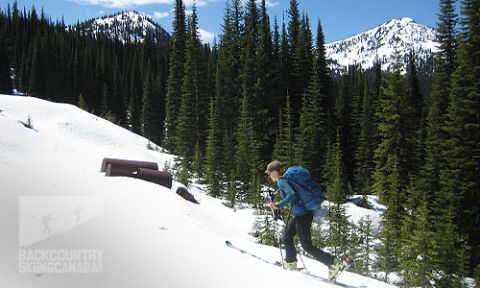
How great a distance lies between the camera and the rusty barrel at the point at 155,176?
50.6 ft

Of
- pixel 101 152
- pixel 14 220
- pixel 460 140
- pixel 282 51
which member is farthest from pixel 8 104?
pixel 282 51

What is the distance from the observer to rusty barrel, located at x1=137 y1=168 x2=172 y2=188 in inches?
607

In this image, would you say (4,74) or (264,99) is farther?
(4,74)

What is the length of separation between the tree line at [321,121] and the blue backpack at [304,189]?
11307 millimetres

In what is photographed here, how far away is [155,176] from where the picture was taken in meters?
15.8

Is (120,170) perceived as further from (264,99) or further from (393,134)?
(264,99)

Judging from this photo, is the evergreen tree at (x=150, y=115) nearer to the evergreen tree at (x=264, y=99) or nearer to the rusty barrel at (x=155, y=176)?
the evergreen tree at (x=264, y=99)

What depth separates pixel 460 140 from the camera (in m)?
24.9

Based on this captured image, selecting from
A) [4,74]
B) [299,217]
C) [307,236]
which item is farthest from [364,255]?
[4,74]

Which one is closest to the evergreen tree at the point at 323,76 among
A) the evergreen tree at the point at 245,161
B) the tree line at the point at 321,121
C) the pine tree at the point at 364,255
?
the tree line at the point at 321,121

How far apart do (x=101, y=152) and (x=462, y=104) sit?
71.8 feet

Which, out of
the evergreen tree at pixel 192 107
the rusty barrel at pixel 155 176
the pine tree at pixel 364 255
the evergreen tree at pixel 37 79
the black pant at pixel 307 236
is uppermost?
the evergreen tree at pixel 37 79

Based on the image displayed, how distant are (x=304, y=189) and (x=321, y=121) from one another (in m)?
30.6

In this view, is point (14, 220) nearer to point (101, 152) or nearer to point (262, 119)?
point (101, 152)
